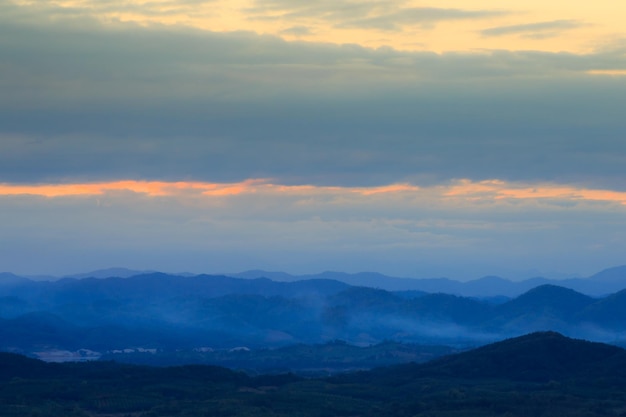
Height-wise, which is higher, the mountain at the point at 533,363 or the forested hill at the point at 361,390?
the mountain at the point at 533,363

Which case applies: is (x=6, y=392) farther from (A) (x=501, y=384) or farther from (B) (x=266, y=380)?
(A) (x=501, y=384)

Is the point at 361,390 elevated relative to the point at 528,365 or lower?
lower

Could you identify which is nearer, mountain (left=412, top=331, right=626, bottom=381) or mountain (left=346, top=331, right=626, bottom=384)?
mountain (left=346, top=331, right=626, bottom=384)

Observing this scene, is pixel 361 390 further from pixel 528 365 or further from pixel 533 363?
pixel 533 363

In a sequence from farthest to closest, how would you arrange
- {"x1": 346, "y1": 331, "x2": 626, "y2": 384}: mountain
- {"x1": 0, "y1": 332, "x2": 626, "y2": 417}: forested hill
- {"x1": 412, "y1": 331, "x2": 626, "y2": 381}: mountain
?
{"x1": 412, "y1": 331, "x2": 626, "y2": 381}: mountain, {"x1": 346, "y1": 331, "x2": 626, "y2": 384}: mountain, {"x1": 0, "y1": 332, "x2": 626, "y2": 417}: forested hill

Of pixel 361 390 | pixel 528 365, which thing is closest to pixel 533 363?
pixel 528 365

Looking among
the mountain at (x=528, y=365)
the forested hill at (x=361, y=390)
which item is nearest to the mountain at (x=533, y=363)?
the mountain at (x=528, y=365)

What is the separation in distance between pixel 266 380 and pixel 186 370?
14.2 metres

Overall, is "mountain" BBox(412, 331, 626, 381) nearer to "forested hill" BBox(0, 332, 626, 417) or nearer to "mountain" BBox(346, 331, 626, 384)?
"mountain" BBox(346, 331, 626, 384)

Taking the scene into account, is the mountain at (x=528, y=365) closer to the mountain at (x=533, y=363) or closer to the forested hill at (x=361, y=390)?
the mountain at (x=533, y=363)

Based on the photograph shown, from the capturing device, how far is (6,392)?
6496 inches

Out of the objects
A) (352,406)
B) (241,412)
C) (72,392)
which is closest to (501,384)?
(352,406)

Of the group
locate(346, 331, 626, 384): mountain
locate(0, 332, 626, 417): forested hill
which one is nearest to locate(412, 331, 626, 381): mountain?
locate(346, 331, 626, 384): mountain

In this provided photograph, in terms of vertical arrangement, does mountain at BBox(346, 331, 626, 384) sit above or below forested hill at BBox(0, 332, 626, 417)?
above
